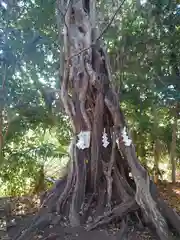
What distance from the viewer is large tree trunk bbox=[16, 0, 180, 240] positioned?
2377 mm

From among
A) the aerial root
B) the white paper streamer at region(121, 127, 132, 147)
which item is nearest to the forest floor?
the aerial root

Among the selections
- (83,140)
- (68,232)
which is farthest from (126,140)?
(68,232)

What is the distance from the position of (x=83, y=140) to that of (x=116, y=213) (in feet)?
2.28

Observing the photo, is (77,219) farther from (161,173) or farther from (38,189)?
(161,173)

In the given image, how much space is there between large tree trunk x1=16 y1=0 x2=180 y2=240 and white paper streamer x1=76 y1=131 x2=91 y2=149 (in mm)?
21

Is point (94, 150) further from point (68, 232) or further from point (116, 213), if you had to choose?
point (68, 232)

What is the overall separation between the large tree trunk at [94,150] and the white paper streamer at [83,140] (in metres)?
0.02

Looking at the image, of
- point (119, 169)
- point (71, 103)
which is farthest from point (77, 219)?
point (71, 103)

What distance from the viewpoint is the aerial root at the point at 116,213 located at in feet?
7.49

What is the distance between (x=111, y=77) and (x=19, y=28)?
4.28ft

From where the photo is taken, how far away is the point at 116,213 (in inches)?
92.7

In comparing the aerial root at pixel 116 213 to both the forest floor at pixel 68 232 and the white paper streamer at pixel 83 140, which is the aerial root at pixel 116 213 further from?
the white paper streamer at pixel 83 140

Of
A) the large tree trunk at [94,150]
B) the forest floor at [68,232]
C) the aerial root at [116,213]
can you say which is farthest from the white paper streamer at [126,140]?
the forest floor at [68,232]

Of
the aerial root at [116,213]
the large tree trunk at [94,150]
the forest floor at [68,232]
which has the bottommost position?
the forest floor at [68,232]
